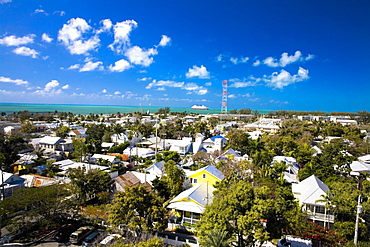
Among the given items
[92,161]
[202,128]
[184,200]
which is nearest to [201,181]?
[184,200]

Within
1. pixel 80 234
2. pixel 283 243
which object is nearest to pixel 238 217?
pixel 283 243

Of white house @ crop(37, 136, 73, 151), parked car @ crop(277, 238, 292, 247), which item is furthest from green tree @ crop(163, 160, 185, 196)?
white house @ crop(37, 136, 73, 151)

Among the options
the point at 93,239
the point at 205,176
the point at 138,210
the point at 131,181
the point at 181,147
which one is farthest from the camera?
the point at 181,147

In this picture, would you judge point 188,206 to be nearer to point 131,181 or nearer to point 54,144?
point 131,181

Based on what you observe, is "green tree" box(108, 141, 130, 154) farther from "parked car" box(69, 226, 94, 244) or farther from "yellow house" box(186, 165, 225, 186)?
"parked car" box(69, 226, 94, 244)

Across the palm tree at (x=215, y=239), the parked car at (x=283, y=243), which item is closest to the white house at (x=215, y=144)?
the parked car at (x=283, y=243)
